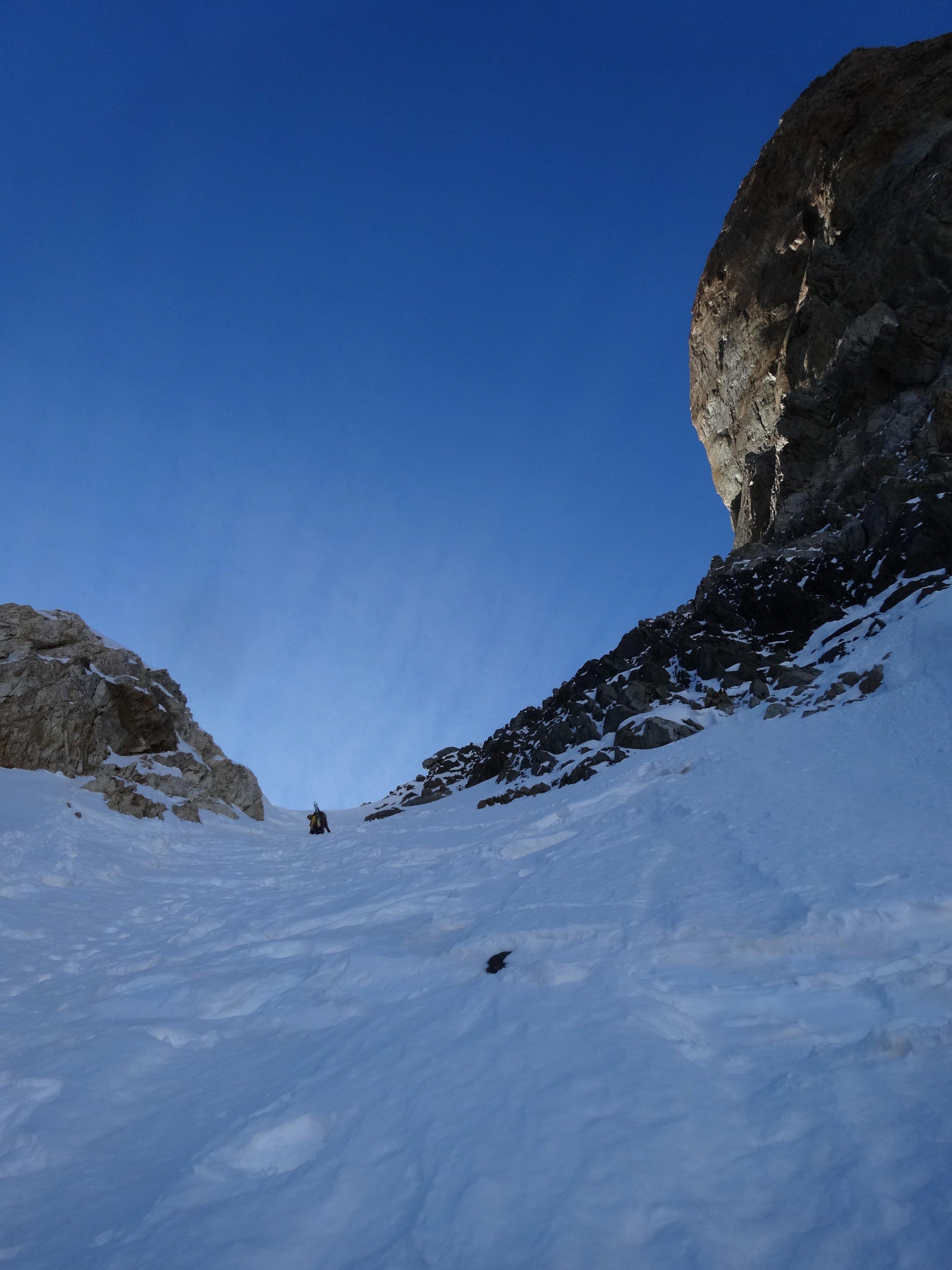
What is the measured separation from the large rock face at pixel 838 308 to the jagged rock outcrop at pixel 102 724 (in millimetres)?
25386

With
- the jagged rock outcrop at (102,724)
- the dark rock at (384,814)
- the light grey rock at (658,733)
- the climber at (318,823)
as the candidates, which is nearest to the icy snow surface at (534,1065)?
the light grey rock at (658,733)

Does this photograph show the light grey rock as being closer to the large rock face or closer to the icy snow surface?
the icy snow surface

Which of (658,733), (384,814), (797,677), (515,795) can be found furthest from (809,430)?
(384,814)

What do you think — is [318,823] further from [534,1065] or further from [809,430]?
[809,430]

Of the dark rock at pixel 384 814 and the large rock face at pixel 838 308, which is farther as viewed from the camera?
the dark rock at pixel 384 814

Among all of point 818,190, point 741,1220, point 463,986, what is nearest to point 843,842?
point 463,986

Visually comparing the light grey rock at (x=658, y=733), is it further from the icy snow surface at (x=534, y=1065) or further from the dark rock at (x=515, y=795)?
A: the icy snow surface at (x=534, y=1065)

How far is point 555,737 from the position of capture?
75.8ft

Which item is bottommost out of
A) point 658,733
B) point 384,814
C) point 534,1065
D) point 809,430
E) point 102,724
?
point 534,1065

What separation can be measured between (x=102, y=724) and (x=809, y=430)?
3346cm

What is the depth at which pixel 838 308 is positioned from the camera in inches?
1316

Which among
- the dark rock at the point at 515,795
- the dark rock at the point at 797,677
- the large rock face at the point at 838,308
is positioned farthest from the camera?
the large rock face at the point at 838,308

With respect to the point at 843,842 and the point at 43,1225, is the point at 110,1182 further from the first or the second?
the point at 843,842

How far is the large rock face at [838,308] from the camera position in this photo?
2645 cm
